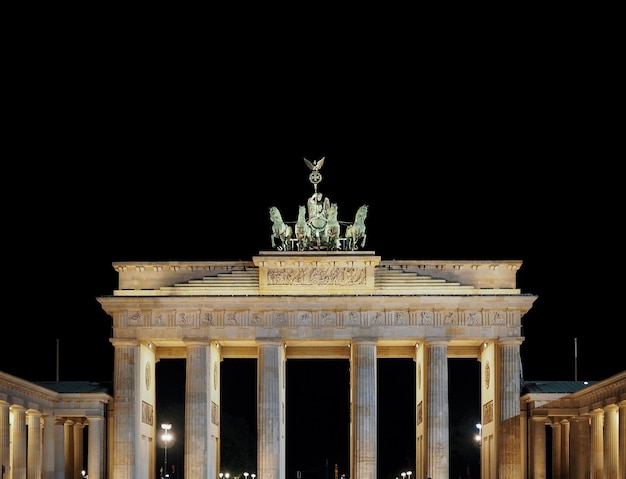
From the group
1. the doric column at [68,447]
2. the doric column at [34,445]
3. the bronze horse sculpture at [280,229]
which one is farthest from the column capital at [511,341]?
the doric column at [34,445]

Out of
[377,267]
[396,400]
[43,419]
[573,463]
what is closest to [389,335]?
[377,267]

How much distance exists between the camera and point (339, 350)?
93.6 metres

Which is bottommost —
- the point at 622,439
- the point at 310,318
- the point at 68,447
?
the point at 68,447

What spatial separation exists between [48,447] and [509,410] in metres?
28.2

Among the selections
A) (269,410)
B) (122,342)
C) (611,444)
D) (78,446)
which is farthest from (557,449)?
(78,446)

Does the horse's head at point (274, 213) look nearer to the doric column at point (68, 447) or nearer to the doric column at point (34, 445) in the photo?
the doric column at point (68, 447)

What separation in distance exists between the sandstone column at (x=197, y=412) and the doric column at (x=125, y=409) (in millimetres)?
3213

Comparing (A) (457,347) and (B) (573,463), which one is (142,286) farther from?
(B) (573,463)

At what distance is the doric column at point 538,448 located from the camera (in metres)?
84.9

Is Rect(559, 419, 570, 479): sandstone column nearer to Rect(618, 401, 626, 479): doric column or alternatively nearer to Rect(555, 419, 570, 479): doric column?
Rect(555, 419, 570, 479): doric column

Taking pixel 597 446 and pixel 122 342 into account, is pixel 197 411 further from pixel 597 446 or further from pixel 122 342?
pixel 597 446

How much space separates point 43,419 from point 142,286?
10.4 meters

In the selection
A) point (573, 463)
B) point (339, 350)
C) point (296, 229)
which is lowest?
point (573, 463)

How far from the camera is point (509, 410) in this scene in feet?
282
